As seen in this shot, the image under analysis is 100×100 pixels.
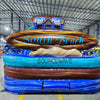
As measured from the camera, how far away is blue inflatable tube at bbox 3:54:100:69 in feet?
6.70

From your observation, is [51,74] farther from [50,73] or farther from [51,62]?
[51,62]

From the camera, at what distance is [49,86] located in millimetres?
2049

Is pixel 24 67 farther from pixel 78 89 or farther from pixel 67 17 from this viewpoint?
pixel 67 17

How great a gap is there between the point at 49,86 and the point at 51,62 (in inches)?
22.9

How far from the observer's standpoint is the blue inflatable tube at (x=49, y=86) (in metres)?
2.05

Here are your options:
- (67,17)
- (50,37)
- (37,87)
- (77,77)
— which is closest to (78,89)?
(77,77)

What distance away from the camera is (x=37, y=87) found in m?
2.05

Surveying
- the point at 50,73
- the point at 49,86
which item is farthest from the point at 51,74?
the point at 49,86

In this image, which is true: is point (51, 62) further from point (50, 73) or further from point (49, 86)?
point (49, 86)

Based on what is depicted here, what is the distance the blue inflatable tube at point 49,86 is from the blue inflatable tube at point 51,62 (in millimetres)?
366

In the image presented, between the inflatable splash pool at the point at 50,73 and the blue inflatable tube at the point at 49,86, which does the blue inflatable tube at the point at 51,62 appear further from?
the blue inflatable tube at the point at 49,86

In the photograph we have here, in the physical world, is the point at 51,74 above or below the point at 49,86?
above

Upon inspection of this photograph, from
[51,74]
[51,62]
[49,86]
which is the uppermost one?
[51,62]

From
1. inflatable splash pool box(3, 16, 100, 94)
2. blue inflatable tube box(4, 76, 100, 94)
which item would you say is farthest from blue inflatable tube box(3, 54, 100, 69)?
blue inflatable tube box(4, 76, 100, 94)
